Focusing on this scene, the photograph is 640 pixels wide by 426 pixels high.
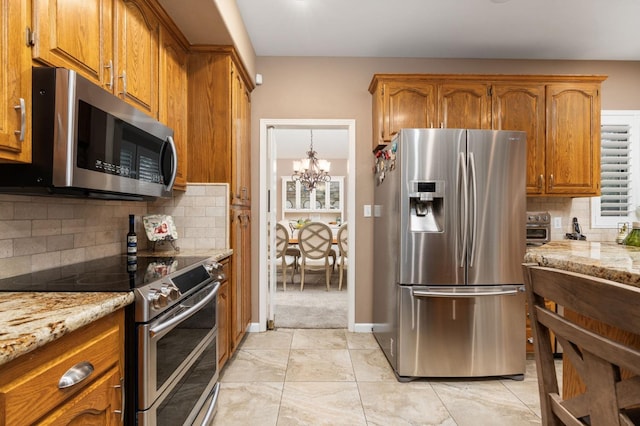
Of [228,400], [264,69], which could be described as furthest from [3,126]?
[264,69]

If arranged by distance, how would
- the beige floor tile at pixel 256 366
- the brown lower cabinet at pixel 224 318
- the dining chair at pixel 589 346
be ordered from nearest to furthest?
the dining chair at pixel 589 346 < the brown lower cabinet at pixel 224 318 < the beige floor tile at pixel 256 366

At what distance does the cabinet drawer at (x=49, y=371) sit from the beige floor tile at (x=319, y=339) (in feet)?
6.83

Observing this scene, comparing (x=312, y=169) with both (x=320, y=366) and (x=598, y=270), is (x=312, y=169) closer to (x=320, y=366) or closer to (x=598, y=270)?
(x=320, y=366)

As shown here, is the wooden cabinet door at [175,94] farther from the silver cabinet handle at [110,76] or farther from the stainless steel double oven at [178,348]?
the stainless steel double oven at [178,348]

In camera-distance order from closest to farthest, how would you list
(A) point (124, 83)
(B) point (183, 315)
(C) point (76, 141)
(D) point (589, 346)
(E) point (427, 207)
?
(D) point (589, 346) → (C) point (76, 141) → (B) point (183, 315) → (A) point (124, 83) → (E) point (427, 207)

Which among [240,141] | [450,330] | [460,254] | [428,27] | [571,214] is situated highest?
[428,27]

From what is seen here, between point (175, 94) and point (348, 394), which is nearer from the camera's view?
point (348, 394)

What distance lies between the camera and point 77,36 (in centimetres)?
129

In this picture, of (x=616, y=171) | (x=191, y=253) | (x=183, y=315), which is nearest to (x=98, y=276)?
(x=183, y=315)

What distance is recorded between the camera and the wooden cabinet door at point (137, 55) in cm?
160

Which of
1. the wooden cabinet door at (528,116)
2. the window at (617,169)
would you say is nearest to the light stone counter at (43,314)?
the wooden cabinet door at (528,116)

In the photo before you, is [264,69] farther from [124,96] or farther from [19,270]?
[19,270]

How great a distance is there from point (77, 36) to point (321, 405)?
2.16 metres

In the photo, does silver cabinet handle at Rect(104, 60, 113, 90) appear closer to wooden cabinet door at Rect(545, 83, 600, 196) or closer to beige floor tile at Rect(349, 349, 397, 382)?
beige floor tile at Rect(349, 349, 397, 382)
